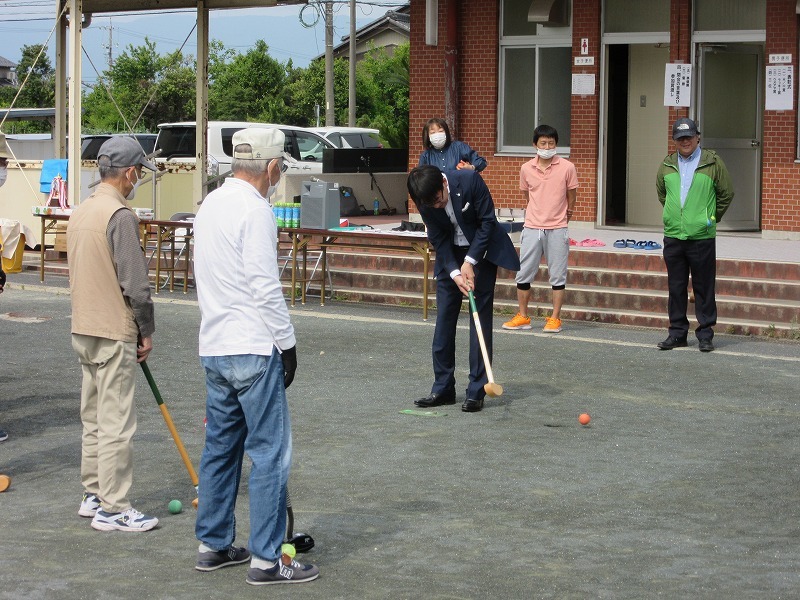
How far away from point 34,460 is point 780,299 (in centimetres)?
813

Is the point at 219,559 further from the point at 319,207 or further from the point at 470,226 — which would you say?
the point at 319,207

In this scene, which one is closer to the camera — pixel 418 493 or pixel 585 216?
pixel 418 493

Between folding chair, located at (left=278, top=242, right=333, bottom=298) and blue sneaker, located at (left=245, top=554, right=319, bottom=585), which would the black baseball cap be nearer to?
folding chair, located at (left=278, top=242, right=333, bottom=298)

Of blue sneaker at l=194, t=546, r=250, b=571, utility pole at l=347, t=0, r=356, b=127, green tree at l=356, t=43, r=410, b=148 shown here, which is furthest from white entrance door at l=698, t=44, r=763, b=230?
utility pole at l=347, t=0, r=356, b=127

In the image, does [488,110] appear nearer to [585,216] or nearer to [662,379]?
[585,216]

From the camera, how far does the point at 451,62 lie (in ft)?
61.6

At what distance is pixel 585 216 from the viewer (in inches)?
713

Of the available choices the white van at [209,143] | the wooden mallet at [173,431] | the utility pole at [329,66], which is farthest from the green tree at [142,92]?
the wooden mallet at [173,431]

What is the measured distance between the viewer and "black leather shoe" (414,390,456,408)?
9289 mm

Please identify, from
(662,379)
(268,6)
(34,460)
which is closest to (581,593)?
(34,460)

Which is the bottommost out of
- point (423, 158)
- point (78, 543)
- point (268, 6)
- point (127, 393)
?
point (78, 543)

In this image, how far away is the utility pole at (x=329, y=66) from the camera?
44.8 metres

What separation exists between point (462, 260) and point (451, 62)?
9969 mm

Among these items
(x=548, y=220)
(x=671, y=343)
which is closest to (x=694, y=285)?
(x=671, y=343)
